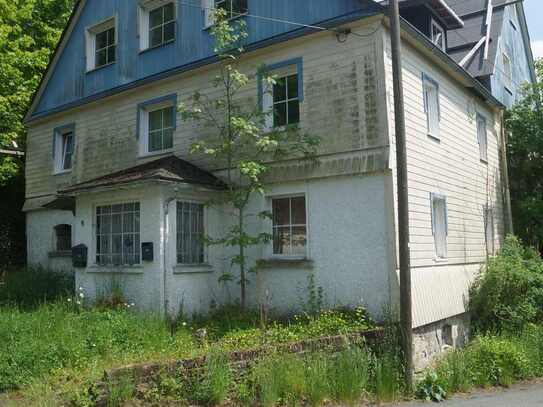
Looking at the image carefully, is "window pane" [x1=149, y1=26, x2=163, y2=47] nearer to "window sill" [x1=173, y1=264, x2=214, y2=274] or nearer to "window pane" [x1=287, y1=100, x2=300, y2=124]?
"window pane" [x1=287, y1=100, x2=300, y2=124]

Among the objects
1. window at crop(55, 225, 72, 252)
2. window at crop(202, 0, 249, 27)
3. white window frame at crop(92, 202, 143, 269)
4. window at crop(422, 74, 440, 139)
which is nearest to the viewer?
white window frame at crop(92, 202, 143, 269)

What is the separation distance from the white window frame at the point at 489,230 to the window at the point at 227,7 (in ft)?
27.9

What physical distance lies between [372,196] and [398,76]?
2.34 m

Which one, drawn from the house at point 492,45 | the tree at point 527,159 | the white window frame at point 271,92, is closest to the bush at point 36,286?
the white window frame at point 271,92

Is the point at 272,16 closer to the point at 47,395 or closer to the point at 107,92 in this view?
the point at 107,92

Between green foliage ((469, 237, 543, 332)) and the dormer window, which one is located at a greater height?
the dormer window

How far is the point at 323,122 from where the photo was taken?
1154cm

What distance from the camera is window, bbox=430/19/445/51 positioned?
14561 millimetres

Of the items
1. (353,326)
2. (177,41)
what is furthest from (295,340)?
(177,41)

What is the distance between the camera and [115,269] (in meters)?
12.3

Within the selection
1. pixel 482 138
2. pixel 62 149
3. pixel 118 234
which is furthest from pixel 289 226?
pixel 62 149

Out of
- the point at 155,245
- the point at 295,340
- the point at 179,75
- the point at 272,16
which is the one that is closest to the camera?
the point at 295,340

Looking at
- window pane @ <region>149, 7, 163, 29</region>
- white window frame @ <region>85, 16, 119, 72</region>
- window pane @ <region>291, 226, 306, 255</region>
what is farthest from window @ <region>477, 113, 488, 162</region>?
white window frame @ <region>85, 16, 119, 72</region>

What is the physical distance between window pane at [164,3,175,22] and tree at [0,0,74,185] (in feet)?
18.5
